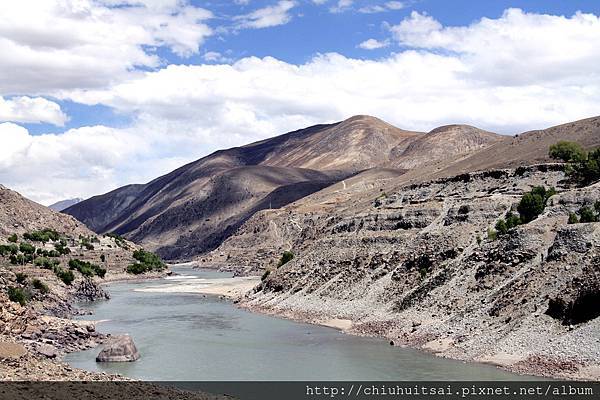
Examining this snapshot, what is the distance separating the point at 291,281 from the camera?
90.1 meters

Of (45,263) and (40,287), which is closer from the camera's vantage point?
(40,287)

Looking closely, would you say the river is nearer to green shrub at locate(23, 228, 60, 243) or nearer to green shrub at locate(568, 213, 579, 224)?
green shrub at locate(568, 213, 579, 224)

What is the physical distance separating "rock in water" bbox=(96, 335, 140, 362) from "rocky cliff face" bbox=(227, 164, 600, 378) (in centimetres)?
2225

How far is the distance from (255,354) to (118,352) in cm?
1089

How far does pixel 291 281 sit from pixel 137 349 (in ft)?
116

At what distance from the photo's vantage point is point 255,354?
5600cm

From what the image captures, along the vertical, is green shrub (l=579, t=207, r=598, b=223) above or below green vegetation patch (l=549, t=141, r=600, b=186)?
below

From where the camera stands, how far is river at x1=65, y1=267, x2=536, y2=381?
4709 cm

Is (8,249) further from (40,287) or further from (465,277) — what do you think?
(465,277)

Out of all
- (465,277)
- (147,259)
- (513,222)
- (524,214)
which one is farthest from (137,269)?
(465,277)

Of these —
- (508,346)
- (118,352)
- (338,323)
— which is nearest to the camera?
(508,346)

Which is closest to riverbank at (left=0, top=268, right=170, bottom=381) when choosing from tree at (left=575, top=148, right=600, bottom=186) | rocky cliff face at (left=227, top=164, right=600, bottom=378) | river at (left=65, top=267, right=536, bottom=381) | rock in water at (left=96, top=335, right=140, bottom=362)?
river at (left=65, top=267, right=536, bottom=381)

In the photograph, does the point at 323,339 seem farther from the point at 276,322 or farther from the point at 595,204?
the point at 595,204

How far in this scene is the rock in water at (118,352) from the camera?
51.3m
